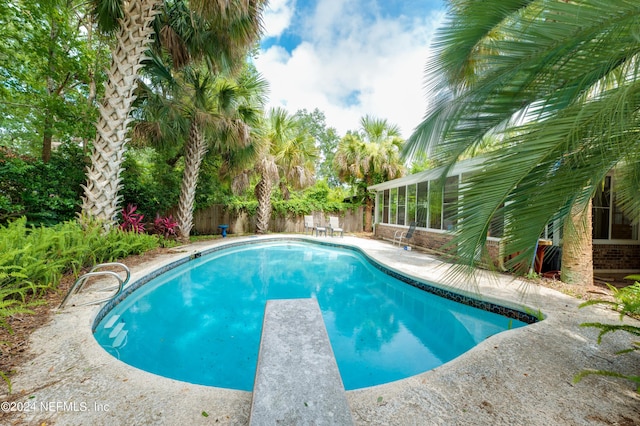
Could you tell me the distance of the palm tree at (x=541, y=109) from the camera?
1.45m

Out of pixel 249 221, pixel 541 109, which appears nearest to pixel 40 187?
pixel 249 221

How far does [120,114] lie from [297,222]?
1009cm

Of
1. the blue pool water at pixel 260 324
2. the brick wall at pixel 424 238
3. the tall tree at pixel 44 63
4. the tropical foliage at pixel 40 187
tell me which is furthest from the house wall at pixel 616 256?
the tall tree at pixel 44 63

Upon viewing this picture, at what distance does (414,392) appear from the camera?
6.66 ft

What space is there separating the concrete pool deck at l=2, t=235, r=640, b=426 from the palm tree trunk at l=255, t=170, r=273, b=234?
413 inches

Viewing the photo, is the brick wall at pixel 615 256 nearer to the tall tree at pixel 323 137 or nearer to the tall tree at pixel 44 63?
the tall tree at pixel 44 63

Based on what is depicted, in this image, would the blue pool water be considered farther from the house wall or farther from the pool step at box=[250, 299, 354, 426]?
the house wall

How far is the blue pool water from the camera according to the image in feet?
10.3

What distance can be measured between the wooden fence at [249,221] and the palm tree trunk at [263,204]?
3.14ft

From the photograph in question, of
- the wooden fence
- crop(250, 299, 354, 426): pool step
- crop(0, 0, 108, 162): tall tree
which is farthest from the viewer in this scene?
the wooden fence

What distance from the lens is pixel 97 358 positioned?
7.84 ft

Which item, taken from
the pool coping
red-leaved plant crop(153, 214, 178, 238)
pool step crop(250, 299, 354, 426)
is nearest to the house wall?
the pool coping

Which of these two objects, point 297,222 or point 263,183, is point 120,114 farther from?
point 297,222

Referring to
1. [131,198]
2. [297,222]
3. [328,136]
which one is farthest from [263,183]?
[328,136]
